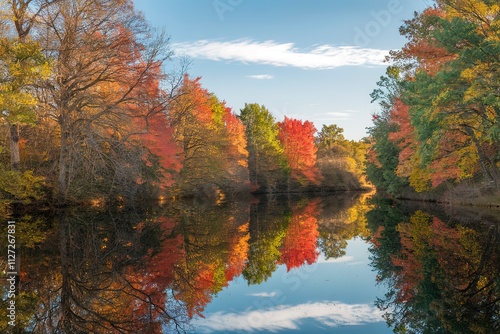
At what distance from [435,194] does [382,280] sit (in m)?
28.6

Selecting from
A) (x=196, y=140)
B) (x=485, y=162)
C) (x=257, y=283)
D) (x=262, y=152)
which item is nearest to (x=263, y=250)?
(x=257, y=283)

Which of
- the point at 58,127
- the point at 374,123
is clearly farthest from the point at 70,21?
the point at 374,123

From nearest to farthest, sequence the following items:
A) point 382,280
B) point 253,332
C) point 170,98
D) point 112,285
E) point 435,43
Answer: point 253,332, point 112,285, point 382,280, point 435,43, point 170,98

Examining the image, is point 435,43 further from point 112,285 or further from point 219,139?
point 219,139

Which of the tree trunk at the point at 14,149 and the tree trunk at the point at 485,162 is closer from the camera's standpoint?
the tree trunk at the point at 14,149

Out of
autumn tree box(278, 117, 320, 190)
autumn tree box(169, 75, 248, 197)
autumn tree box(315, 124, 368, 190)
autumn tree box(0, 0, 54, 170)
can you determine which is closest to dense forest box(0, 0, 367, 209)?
autumn tree box(0, 0, 54, 170)

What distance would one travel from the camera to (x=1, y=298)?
7465mm

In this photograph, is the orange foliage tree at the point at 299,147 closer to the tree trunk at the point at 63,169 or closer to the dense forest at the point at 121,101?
the dense forest at the point at 121,101

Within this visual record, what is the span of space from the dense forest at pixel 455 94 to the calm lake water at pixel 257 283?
22.2 feet

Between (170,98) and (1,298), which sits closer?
(1,298)

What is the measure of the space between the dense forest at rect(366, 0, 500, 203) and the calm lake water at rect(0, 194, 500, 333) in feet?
22.2

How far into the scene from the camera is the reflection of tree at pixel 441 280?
6441mm

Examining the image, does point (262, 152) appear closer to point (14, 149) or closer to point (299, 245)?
point (14, 149)

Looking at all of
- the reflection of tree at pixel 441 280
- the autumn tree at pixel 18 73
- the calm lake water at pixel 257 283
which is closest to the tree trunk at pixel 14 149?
the autumn tree at pixel 18 73
